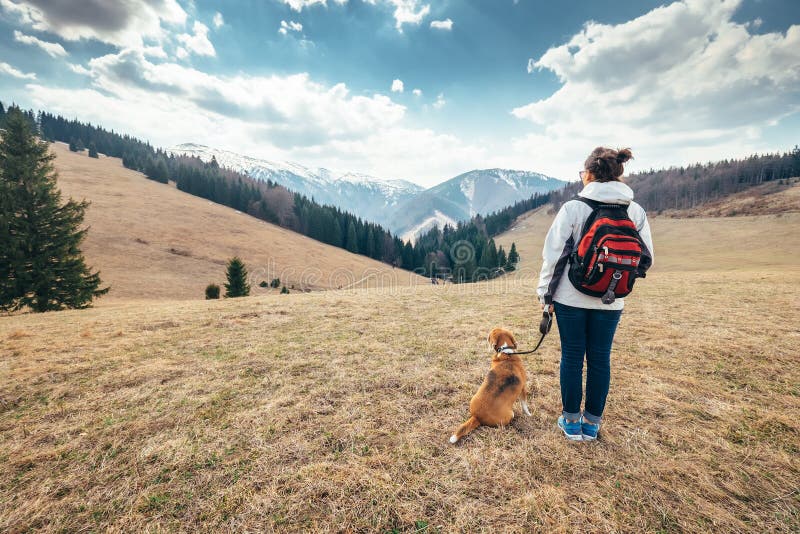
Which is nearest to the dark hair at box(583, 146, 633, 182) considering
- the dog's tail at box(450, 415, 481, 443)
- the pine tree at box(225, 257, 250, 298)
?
the dog's tail at box(450, 415, 481, 443)

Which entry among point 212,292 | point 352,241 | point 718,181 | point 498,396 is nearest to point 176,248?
point 212,292

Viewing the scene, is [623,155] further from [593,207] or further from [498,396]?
[498,396]

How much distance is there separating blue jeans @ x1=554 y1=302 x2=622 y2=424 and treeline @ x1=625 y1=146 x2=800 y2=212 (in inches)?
4832

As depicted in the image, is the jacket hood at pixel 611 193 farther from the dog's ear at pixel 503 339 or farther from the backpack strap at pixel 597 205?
the dog's ear at pixel 503 339

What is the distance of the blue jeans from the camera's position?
10.6 ft

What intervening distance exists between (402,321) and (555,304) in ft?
21.3

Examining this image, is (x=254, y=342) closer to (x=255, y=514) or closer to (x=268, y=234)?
(x=255, y=514)

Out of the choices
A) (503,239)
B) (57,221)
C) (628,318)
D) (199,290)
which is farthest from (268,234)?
(503,239)

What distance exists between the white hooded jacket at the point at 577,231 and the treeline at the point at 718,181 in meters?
122

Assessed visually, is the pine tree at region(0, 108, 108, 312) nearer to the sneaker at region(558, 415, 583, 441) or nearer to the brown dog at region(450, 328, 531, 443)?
the brown dog at region(450, 328, 531, 443)

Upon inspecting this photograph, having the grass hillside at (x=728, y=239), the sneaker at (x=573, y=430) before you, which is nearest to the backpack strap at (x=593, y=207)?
the sneaker at (x=573, y=430)

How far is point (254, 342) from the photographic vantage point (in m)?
7.45

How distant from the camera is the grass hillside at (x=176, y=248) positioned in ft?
115

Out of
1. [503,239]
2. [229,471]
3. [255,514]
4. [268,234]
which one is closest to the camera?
[255,514]
